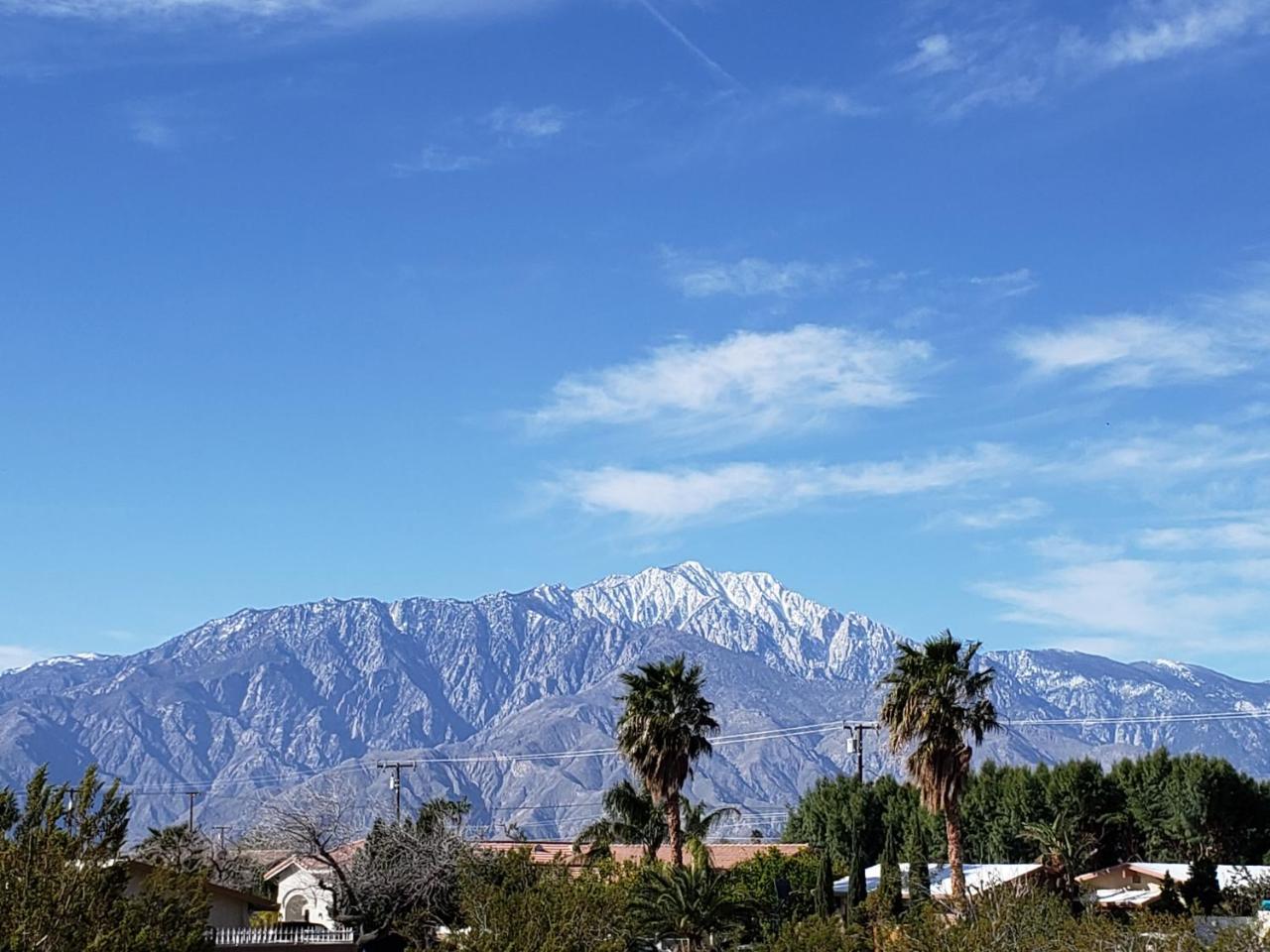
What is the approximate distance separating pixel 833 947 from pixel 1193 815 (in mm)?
49444

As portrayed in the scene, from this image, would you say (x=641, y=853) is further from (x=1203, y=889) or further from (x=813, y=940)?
(x=813, y=940)

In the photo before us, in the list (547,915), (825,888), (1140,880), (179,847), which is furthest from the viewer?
(1140,880)

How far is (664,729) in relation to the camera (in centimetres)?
6556

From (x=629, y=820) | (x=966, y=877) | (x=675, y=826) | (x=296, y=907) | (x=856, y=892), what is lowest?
(x=856, y=892)

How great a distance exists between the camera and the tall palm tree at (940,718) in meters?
56.8

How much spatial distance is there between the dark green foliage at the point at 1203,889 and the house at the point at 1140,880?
644 mm

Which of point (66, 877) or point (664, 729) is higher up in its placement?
point (664, 729)

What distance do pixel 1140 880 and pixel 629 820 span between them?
2460cm

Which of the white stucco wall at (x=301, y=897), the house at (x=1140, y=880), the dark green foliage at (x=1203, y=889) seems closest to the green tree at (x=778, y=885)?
the house at (x=1140, y=880)

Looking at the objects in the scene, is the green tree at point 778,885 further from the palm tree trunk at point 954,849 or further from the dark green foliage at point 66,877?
the dark green foliage at point 66,877

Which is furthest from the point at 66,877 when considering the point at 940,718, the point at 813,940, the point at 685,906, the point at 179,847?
the point at 179,847

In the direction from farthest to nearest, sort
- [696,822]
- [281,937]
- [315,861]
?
[696,822] < [315,861] < [281,937]

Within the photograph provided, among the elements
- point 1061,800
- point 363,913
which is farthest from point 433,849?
point 1061,800

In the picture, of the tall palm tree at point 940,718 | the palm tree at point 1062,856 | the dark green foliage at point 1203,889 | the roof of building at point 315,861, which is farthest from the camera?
the roof of building at point 315,861
